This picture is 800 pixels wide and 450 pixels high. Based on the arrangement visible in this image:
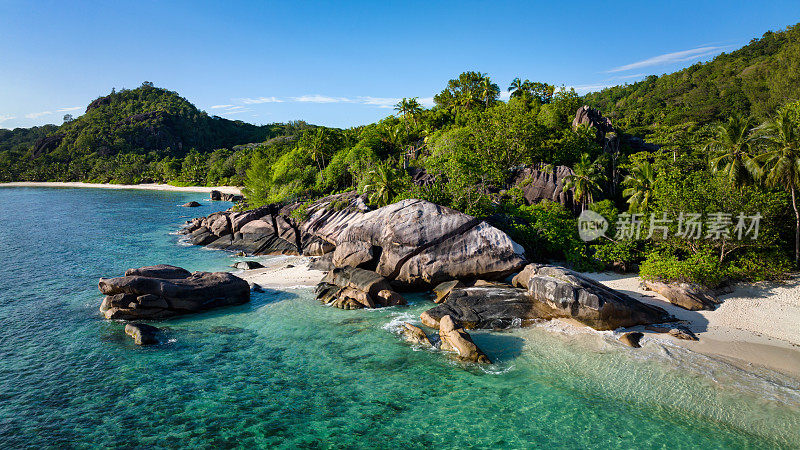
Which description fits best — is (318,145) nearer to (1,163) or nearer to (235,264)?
(235,264)

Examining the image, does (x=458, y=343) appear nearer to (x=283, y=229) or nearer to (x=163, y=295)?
(x=163, y=295)

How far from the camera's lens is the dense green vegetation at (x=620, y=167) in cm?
2675

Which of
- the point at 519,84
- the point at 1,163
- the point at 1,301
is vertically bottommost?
the point at 1,301

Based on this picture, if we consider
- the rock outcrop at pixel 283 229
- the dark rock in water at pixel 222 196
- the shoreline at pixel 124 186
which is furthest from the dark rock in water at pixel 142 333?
the shoreline at pixel 124 186

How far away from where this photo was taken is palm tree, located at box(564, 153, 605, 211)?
129 ft

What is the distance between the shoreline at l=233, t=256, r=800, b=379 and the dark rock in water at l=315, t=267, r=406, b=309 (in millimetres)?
11532

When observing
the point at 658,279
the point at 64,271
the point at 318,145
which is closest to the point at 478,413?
the point at 658,279

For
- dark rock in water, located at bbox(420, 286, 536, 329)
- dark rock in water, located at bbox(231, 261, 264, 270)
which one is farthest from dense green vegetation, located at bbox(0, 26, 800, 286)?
dark rock in water, located at bbox(231, 261, 264, 270)

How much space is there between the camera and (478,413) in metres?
14.3

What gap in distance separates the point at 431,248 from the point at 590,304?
11.5 meters

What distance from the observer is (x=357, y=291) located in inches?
1029

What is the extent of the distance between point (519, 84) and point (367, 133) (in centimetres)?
3295

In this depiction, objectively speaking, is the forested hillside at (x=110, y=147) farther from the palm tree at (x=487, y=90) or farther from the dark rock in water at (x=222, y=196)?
the palm tree at (x=487, y=90)

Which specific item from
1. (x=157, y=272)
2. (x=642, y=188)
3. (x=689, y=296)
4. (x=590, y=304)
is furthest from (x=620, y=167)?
(x=157, y=272)
